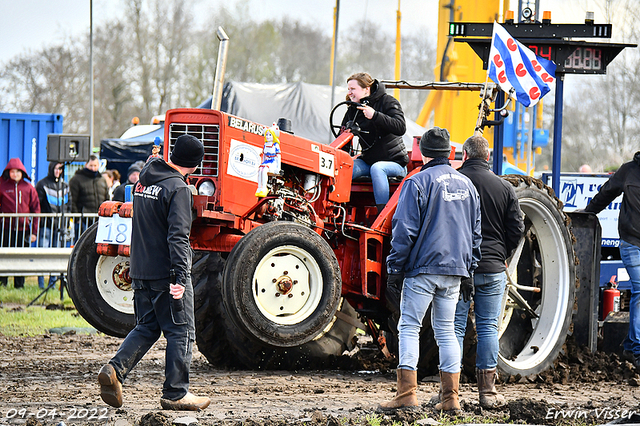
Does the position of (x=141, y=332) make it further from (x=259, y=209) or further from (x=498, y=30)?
(x=498, y=30)

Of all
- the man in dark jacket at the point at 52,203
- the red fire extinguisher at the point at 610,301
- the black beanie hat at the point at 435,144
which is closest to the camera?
the black beanie hat at the point at 435,144

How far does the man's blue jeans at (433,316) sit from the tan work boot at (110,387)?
1.75 m

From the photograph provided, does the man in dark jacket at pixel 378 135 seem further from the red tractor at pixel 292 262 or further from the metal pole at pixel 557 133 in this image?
the metal pole at pixel 557 133

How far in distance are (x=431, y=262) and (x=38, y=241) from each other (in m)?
8.67

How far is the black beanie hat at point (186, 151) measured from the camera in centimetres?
544

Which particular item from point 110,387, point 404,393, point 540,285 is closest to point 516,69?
point 540,285

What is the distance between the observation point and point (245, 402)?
566cm

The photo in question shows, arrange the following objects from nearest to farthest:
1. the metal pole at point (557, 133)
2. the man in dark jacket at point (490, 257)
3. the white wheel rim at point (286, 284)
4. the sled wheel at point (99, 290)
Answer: the man in dark jacket at point (490, 257) < the white wheel rim at point (286, 284) < the sled wheel at point (99, 290) < the metal pole at point (557, 133)

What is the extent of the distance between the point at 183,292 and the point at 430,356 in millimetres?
2407

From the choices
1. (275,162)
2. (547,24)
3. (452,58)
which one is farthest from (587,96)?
(275,162)

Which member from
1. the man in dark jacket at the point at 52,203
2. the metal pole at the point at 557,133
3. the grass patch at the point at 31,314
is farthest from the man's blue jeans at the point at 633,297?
the man in dark jacket at the point at 52,203

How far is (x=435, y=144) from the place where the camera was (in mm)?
5570

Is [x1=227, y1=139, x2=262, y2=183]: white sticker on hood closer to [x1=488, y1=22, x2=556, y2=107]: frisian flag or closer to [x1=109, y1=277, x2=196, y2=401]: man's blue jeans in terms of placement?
[x1=109, y1=277, x2=196, y2=401]: man's blue jeans

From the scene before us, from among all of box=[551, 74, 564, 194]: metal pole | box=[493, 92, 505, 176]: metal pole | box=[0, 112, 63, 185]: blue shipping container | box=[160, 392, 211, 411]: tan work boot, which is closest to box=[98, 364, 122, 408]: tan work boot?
box=[160, 392, 211, 411]: tan work boot
